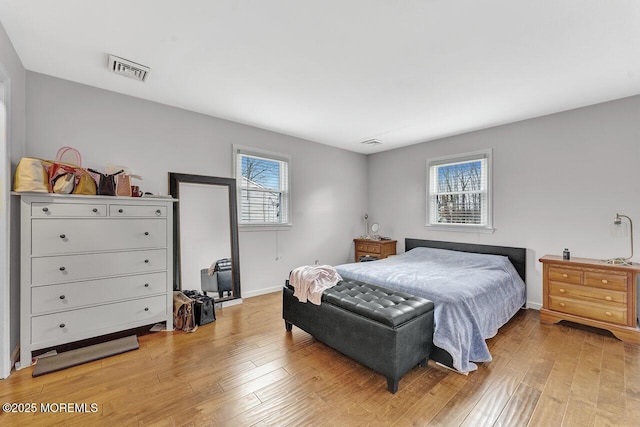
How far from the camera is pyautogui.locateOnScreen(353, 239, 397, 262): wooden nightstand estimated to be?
5125 mm

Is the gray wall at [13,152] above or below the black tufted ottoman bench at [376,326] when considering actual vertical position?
above

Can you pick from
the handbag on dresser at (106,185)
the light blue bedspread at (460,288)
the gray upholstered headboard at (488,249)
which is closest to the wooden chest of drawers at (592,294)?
the light blue bedspread at (460,288)

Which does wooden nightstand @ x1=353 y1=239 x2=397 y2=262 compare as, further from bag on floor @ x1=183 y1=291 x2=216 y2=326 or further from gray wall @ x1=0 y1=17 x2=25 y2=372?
gray wall @ x1=0 y1=17 x2=25 y2=372

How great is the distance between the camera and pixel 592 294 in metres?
2.96

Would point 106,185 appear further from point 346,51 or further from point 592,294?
point 592,294

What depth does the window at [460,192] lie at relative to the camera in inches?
166

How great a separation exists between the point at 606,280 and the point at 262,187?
167 inches

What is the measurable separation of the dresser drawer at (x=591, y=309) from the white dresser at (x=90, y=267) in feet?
14.0

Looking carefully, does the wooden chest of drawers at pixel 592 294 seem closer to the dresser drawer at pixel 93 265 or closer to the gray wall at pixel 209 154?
the gray wall at pixel 209 154

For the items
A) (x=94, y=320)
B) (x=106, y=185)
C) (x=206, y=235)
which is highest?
(x=106, y=185)

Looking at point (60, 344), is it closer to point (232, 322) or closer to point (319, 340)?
point (232, 322)

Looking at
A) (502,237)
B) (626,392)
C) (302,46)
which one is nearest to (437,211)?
(502,237)

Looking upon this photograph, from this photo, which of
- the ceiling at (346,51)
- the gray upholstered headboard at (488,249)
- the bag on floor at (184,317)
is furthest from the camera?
the gray upholstered headboard at (488,249)

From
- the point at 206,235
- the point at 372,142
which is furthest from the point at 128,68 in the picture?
the point at 372,142
